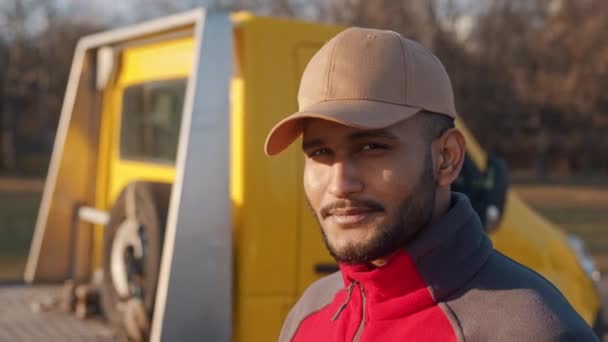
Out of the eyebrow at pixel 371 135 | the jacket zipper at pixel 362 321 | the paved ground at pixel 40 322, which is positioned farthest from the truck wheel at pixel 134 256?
the eyebrow at pixel 371 135

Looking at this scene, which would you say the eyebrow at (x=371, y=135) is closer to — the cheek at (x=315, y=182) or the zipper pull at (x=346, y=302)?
the cheek at (x=315, y=182)

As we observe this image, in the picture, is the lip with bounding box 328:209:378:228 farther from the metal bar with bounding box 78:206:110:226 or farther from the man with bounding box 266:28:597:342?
the metal bar with bounding box 78:206:110:226

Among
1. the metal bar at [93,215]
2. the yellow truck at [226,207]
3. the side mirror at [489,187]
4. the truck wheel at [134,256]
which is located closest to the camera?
the yellow truck at [226,207]

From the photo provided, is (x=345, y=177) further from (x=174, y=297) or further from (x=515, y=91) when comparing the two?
(x=515, y=91)

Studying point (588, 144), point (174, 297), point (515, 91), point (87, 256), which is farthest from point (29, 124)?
point (174, 297)

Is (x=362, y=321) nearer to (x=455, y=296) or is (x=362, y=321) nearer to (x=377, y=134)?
(x=455, y=296)

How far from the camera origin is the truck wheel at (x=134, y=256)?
3.69 meters

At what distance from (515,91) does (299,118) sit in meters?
35.8

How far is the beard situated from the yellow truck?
1.85 metres

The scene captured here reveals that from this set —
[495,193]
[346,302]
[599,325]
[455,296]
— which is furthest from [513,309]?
[599,325]

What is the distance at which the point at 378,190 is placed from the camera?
1.64 metres

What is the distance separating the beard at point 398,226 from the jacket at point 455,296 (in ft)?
0.07

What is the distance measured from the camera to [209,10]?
146 inches

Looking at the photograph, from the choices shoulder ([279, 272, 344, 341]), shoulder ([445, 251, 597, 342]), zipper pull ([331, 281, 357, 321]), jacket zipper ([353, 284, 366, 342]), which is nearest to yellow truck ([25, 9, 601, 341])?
shoulder ([279, 272, 344, 341])
